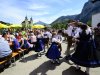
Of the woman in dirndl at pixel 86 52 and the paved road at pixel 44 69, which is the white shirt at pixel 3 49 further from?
the woman in dirndl at pixel 86 52

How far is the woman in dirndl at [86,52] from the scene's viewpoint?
7.42 metres

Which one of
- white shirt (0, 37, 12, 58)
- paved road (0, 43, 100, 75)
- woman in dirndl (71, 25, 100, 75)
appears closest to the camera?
woman in dirndl (71, 25, 100, 75)

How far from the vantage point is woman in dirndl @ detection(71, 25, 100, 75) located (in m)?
7.42

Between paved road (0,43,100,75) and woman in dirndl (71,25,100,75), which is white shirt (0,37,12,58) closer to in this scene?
paved road (0,43,100,75)

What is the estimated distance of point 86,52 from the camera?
7.54 m

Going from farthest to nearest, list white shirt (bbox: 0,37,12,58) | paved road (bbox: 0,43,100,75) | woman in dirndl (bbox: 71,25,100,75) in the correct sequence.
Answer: white shirt (bbox: 0,37,12,58)
paved road (bbox: 0,43,100,75)
woman in dirndl (bbox: 71,25,100,75)

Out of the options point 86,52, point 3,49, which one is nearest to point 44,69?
point 3,49

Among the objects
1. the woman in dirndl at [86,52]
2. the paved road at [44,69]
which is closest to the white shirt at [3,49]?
the paved road at [44,69]

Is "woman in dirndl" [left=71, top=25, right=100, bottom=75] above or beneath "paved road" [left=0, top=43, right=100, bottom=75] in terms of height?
above

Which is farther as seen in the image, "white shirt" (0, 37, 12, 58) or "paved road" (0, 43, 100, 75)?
"white shirt" (0, 37, 12, 58)

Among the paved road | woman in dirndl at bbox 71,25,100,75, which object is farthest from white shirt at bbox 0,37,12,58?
woman in dirndl at bbox 71,25,100,75

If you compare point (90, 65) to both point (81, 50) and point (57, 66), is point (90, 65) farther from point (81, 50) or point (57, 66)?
point (57, 66)

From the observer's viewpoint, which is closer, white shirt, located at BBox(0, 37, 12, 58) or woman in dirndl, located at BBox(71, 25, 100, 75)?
woman in dirndl, located at BBox(71, 25, 100, 75)

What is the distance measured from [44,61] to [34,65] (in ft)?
3.19
